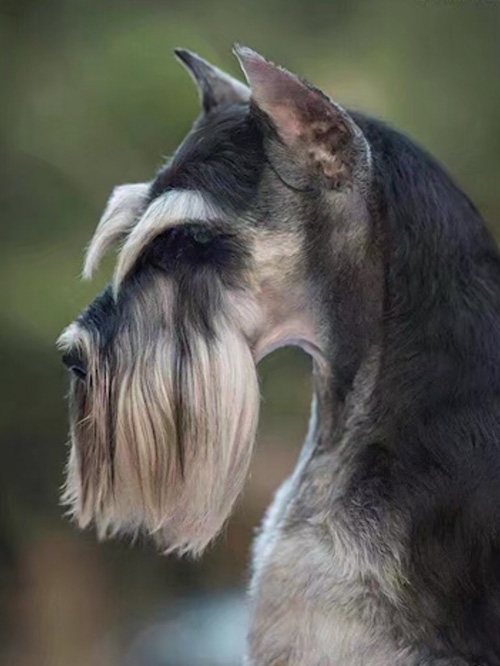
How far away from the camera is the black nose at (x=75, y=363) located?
1.44 metres

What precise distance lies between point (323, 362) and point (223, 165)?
0.98 ft

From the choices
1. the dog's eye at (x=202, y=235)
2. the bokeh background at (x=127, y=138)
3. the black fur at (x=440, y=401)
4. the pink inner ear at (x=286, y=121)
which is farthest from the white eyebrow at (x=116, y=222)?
the bokeh background at (x=127, y=138)

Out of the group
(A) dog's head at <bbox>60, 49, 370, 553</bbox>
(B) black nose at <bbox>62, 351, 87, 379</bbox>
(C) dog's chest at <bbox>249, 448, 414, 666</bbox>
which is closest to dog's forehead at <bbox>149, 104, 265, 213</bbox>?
(A) dog's head at <bbox>60, 49, 370, 553</bbox>

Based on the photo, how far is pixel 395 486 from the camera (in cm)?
140

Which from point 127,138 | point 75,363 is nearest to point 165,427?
point 75,363

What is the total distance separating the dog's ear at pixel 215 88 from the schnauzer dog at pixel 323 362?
112 mm

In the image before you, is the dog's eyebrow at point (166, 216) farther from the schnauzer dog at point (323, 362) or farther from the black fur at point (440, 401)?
the black fur at point (440, 401)

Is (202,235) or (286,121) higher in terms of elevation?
(286,121)

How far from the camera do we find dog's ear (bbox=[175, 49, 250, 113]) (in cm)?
166

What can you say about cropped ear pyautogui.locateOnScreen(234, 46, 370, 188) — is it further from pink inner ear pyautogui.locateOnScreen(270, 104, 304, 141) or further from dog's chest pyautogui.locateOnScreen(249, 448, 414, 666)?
dog's chest pyautogui.locateOnScreen(249, 448, 414, 666)

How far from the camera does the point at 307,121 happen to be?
4.72 feet

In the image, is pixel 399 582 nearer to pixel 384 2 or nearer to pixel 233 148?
pixel 233 148

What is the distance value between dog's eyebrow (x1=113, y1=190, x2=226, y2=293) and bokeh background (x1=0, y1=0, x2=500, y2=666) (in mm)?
1828

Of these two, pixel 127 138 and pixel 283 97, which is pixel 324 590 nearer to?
pixel 283 97
